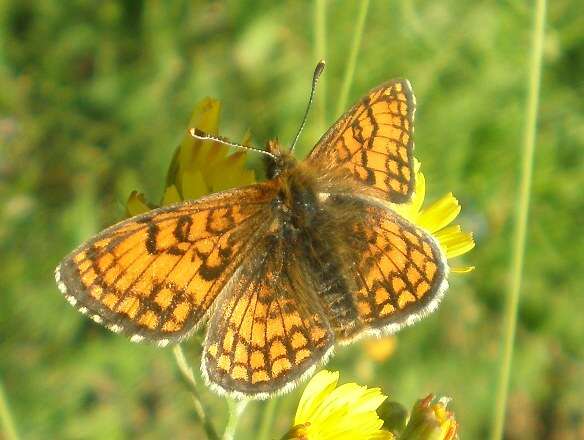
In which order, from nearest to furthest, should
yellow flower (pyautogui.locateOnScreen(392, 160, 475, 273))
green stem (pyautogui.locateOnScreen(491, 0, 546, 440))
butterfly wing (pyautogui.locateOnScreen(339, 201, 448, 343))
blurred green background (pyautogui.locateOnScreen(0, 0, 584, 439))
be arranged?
butterfly wing (pyautogui.locateOnScreen(339, 201, 448, 343)) → green stem (pyautogui.locateOnScreen(491, 0, 546, 440)) → yellow flower (pyautogui.locateOnScreen(392, 160, 475, 273)) → blurred green background (pyautogui.locateOnScreen(0, 0, 584, 439))

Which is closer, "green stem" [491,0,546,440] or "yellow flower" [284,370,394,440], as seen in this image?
"yellow flower" [284,370,394,440]

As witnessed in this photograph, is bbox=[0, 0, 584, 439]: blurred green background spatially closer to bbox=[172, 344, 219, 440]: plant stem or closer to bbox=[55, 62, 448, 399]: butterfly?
bbox=[55, 62, 448, 399]: butterfly

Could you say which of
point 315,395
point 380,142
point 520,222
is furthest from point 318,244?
point 520,222

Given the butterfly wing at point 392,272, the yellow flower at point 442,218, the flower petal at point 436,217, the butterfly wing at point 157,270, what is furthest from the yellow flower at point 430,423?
the butterfly wing at point 157,270

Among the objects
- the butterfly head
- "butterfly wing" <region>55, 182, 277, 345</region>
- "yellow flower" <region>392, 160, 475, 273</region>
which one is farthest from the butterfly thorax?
"yellow flower" <region>392, 160, 475, 273</region>

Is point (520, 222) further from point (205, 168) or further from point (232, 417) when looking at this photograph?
point (232, 417)

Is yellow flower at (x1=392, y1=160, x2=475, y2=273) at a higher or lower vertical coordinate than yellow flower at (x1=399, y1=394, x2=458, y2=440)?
higher
